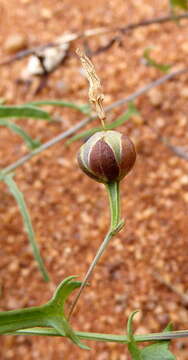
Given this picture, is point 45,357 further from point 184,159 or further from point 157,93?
point 157,93

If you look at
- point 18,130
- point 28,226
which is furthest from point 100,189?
point 28,226

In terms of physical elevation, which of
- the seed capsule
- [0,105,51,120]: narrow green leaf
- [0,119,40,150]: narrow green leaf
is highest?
[0,119,40,150]: narrow green leaf

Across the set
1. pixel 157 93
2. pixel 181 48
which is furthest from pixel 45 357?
pixel 181 48

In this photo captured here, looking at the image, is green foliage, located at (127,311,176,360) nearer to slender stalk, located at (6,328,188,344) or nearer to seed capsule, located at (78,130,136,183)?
slender stalk, located at (6,328,188,344)

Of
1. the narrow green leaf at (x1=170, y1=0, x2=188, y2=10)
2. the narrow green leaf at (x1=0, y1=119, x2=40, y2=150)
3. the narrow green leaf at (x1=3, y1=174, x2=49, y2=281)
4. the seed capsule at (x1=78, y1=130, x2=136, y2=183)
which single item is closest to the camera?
the seed capsule at (x1=78, y1=130, x2=136, y2=183)

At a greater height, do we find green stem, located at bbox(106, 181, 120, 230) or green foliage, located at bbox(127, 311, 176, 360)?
green stem, located at bbox(106, 181, 120, 230)

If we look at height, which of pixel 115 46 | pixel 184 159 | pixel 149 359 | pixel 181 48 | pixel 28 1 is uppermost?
pixel 28 1

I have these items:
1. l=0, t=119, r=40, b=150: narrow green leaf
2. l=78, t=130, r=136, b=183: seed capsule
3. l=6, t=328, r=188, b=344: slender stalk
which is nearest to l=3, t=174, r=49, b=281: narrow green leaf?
l=0, t=119, r=40, b=150: narrow green leaf

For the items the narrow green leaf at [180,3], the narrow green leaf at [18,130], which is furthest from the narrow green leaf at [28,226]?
the narrow green leaf at [180,3]
